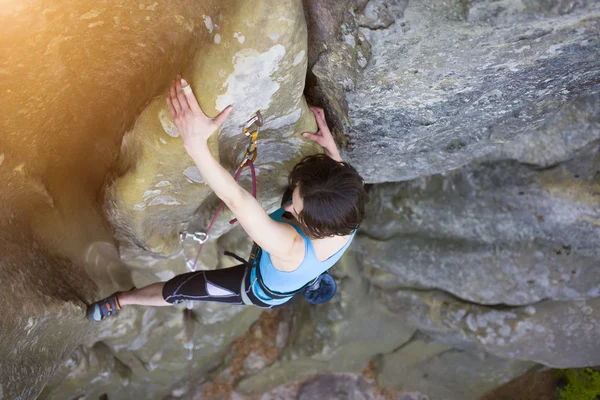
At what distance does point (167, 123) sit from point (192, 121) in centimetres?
25

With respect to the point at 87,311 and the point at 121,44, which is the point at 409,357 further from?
the point at 121,44

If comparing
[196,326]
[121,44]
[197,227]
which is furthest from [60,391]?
[121,44]

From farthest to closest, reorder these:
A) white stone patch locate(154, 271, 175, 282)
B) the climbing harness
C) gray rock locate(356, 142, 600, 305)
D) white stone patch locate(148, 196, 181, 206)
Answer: white stone patch locate(154, 271, 175, 282)
gray rock locate(356, 142, 600, 305)
white stone patch locate(148, 196, 181, 206)
the climbing harness

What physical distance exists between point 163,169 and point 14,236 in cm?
97

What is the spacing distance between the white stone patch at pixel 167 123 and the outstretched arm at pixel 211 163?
106 millimetres

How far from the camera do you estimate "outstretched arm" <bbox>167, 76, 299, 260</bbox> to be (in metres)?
1.85

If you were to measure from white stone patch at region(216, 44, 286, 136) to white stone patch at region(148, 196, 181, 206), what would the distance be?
774mm

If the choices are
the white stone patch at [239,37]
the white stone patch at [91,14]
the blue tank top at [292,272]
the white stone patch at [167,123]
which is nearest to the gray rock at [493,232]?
the blue tank top at [292,272]

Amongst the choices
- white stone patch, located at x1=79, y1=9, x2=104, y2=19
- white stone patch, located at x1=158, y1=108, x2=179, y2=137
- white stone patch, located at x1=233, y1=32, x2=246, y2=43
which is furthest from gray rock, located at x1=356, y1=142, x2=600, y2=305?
white stone patch, located at x1=79, y1=9, x2=104, y2=19

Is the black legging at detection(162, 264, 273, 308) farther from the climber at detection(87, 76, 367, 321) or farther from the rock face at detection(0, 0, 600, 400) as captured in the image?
the rock face at detection(0, 0, 600, 400)

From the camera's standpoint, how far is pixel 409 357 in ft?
16.3

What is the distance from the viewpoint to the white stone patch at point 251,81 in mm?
1864

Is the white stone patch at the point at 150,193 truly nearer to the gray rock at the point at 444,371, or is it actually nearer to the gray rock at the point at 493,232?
the gray rock at the point at 493,232

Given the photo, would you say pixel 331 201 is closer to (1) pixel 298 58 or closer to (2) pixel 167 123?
(1) pixel 298 58
